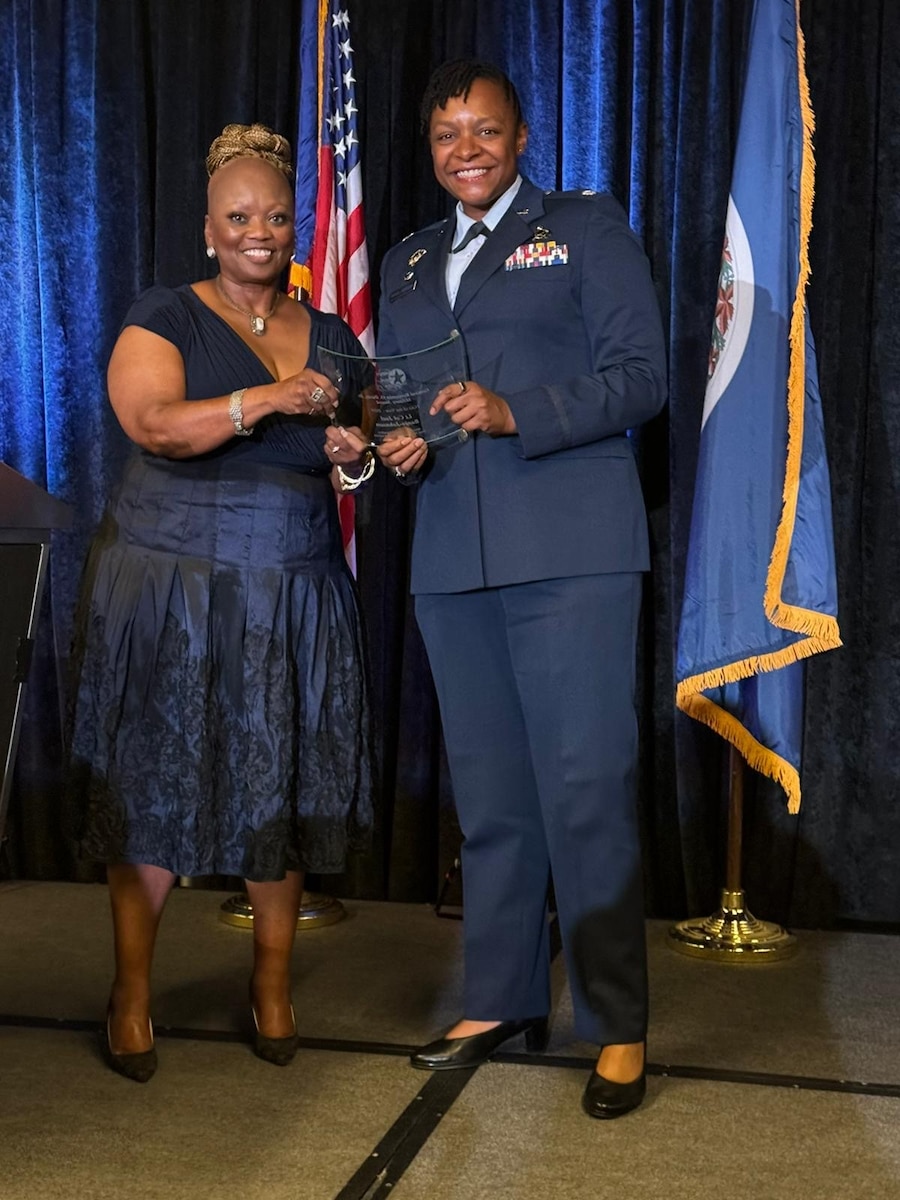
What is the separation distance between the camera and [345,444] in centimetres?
230

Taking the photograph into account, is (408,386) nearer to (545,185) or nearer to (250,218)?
(250,218)

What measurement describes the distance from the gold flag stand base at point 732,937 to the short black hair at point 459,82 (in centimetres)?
190

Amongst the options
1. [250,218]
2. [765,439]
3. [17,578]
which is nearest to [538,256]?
[250,218]

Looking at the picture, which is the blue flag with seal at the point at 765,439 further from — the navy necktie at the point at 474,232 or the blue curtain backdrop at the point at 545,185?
the navy necktie at the point at 474,232

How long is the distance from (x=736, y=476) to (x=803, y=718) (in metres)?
0.68

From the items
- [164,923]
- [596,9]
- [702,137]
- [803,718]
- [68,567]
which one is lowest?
[164,923]

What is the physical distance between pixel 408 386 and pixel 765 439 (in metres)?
1.21

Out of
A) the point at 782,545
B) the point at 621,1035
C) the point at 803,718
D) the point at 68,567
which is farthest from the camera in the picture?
the point at 68,567

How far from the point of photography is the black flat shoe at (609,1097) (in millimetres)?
2176

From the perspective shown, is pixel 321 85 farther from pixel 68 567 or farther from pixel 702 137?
pixel 68 567

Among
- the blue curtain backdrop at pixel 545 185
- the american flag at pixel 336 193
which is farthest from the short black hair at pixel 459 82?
the blue curtain backdrop at pixel 545 185

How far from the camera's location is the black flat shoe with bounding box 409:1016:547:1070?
2383 mm

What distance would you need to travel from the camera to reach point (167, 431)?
2.29 m

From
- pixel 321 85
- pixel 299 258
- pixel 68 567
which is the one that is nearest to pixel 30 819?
pixel 68 567
